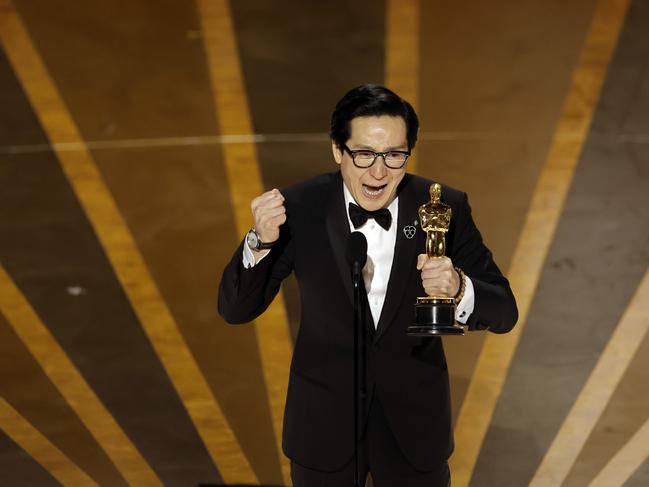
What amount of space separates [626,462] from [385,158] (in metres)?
2.13

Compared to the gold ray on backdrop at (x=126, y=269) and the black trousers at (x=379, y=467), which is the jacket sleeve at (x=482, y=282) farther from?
the gold ray on backdrop at (x=126, y=269)

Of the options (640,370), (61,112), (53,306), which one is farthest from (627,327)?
(61,112)

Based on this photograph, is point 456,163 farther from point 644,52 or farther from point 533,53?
point 644,52

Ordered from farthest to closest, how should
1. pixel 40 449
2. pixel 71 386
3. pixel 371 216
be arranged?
pixel 71 386 → pixel 40 449 → pixel 371 216

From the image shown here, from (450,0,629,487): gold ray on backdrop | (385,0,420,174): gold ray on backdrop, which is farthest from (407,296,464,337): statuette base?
(385,0,420,174): gold ray on backdrop

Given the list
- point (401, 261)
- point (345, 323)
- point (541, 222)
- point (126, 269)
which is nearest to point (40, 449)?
point (126, 269)

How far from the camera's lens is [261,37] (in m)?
6.58

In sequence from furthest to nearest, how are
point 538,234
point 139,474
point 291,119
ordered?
1. point 291,119
2. point 538,234
3. point 139,474

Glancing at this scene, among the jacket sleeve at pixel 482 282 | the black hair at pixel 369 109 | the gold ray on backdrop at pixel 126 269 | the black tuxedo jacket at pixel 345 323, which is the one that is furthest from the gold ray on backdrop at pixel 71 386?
the black hair at pixel 369 109

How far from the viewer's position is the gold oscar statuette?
2412 mm

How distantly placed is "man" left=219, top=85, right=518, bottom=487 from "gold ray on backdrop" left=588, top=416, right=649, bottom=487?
5.30 feet

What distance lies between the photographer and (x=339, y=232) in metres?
2.63

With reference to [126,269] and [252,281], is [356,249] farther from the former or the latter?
[126,269]

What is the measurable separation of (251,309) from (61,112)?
3881 millimetres
